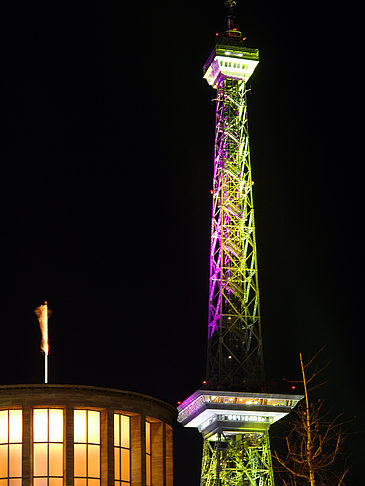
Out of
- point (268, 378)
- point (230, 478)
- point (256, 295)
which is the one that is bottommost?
point (230, 478)

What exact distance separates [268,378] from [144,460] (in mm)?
76435

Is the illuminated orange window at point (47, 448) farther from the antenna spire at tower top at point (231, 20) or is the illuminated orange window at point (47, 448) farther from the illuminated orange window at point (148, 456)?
the antenna spire at tower top at point (231, 20)

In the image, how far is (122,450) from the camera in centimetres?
8469

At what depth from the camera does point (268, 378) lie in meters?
160

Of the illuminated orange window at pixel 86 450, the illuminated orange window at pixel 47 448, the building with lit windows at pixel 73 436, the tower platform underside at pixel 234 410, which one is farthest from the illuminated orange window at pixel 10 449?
the tower platform underside at pixel 234 410

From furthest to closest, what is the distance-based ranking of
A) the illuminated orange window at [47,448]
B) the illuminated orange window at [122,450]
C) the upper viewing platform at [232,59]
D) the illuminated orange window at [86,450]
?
1. the upper viewing platform at [232,59]
2. the illuminated orange window at [122,450]
3. the illuminated orange window at [86,450]
4. the illuminated orange window at [47,448]

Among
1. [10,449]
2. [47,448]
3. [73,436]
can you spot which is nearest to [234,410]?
[73,436]

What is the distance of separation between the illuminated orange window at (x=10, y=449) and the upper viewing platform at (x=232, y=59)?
3500 inches

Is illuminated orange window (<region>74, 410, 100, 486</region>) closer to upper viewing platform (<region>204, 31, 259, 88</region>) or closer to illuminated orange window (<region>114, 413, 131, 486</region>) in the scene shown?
illuminated orange window (<region>114, 413, 131, 486</region>)

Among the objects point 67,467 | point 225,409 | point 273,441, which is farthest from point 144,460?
point 273,441

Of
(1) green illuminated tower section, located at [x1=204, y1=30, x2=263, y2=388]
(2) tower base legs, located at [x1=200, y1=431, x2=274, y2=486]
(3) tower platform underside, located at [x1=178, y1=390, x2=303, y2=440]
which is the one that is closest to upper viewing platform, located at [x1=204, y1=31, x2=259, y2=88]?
(1) green illuminated tower section, located at [x1=204, y1=30, x2=263, y2=388]

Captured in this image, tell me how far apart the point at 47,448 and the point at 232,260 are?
7916 centimetres

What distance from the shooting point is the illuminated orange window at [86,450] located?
82.1 m

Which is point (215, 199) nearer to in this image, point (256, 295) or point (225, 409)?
point (256, 295)
